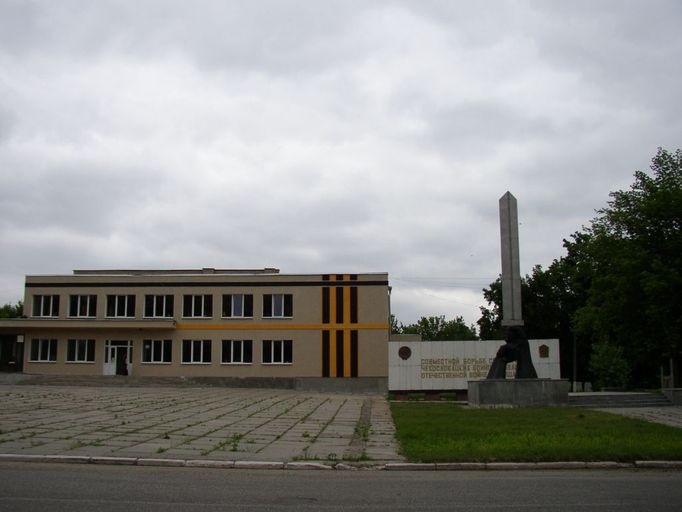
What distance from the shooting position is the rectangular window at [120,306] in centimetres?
5047

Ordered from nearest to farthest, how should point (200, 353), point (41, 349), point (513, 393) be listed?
point (513, 393) → point (200, 353) → point (41, 349)

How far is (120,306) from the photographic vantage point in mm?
50594

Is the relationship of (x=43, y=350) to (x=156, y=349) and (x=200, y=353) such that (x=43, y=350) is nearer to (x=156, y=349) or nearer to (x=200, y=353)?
(x=156, y=349)

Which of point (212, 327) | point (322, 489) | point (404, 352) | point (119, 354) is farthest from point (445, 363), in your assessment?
point (322, 489)

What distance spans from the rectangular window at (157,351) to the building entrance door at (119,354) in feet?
3.47

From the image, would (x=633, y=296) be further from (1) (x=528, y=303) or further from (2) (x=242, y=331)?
(1) (x=528, y=303)

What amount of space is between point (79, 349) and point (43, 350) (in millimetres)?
2794

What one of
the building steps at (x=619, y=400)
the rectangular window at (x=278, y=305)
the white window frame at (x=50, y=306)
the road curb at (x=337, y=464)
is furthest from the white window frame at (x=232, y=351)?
the road curb at (x=337, y=464)

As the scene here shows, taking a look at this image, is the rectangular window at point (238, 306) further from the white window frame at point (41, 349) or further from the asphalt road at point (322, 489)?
the asphalt road at point (322, 489)

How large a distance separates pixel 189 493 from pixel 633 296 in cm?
3050

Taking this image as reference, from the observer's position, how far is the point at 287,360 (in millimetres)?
48844

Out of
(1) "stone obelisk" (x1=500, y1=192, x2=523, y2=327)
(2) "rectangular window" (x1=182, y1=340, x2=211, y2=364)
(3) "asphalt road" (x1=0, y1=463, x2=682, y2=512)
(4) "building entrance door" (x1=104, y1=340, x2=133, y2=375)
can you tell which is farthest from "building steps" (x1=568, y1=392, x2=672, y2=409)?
(4) "building entrance door" (x1=104, y1=340, x2=133, y2=375)

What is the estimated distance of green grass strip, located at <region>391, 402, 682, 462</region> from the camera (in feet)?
40.8

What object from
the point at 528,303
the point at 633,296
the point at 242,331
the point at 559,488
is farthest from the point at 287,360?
the point at 559,488
